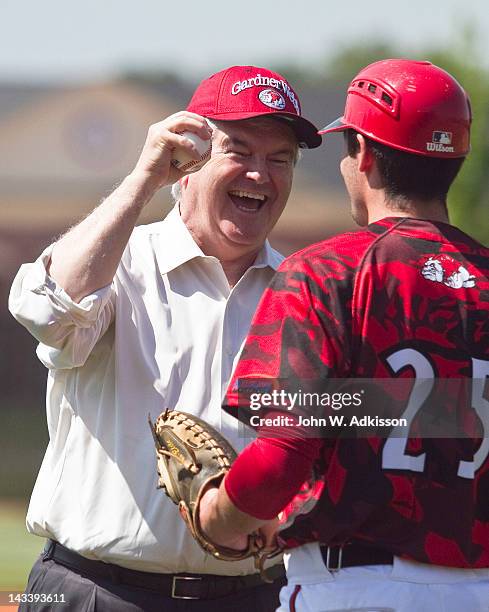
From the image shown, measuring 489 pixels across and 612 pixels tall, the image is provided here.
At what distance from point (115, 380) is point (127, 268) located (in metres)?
0.34

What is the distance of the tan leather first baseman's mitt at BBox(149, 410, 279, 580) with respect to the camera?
7.22 feet

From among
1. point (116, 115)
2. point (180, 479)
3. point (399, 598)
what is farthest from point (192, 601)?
point (116, 115)

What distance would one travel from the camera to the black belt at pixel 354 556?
2.01 metres

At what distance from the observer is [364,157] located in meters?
2.19

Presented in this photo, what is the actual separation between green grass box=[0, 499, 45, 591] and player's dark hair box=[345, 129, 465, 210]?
622 centimetres

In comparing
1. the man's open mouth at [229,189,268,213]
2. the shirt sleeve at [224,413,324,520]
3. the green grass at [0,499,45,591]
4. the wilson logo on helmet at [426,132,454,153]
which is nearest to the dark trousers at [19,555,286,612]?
the shirt sleeve at [224,413,324,520]

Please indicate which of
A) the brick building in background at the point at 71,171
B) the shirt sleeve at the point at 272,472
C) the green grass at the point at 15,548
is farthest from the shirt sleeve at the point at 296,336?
the brick building in background at the point at 71,171

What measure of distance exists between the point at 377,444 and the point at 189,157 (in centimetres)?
101

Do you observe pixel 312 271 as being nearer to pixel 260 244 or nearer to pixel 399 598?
pixel 399 598

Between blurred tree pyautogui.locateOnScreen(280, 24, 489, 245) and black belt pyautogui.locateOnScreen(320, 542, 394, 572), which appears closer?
black belt pyautogui.locateOnScreen(320, 542, 394, 572)

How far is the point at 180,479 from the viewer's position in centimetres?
229

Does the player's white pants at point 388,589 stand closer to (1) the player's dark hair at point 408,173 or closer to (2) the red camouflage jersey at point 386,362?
(2) the red camouflage jersey at point 386,362

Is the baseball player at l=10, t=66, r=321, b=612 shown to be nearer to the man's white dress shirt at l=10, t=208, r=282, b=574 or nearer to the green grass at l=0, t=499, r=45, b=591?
the man's white dress shirt at l=10, t=208, r=282, b=574

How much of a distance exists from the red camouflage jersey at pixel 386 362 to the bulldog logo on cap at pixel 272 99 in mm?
1057
